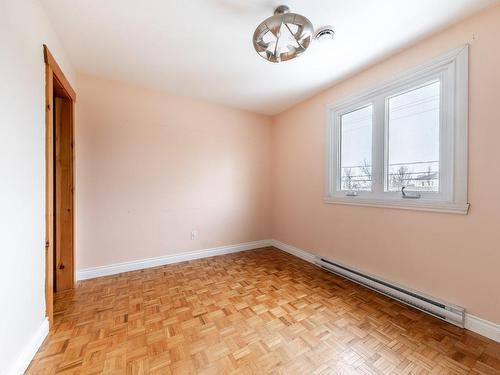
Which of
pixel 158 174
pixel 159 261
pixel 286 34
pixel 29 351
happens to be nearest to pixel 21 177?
pixel 29 351

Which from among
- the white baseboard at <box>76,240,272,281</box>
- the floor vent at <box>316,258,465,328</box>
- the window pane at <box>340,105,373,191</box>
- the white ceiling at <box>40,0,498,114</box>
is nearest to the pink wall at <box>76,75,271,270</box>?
the white baseboard at <box>76,240,272,281</box>

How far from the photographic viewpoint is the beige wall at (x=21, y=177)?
1135 millimetres

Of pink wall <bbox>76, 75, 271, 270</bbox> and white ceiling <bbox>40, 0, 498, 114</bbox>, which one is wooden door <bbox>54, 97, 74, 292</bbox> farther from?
white ceiling <bbox>40, 0, 498, 114</bbox>

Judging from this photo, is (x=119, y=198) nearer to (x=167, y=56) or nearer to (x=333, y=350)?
(x=167, y=56)

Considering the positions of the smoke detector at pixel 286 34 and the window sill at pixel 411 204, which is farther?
the window sill at pixel 411 204

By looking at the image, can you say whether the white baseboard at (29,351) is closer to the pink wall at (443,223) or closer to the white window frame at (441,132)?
the pink wall at (443,223)

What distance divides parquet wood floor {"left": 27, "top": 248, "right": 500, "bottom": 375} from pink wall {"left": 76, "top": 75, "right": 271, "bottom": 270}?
635 millimetres

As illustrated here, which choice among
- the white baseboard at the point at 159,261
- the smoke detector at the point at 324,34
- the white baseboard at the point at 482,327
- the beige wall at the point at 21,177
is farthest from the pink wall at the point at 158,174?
the white baseboard at the point at 482,327

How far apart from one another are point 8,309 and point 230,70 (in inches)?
105

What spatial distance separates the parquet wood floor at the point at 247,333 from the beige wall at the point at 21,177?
31cm

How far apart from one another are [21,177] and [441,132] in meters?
3.20

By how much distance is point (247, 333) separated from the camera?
1.60 metres

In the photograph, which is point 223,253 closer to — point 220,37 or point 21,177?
point 21,177

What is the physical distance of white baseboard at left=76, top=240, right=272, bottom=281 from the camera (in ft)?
8.34
